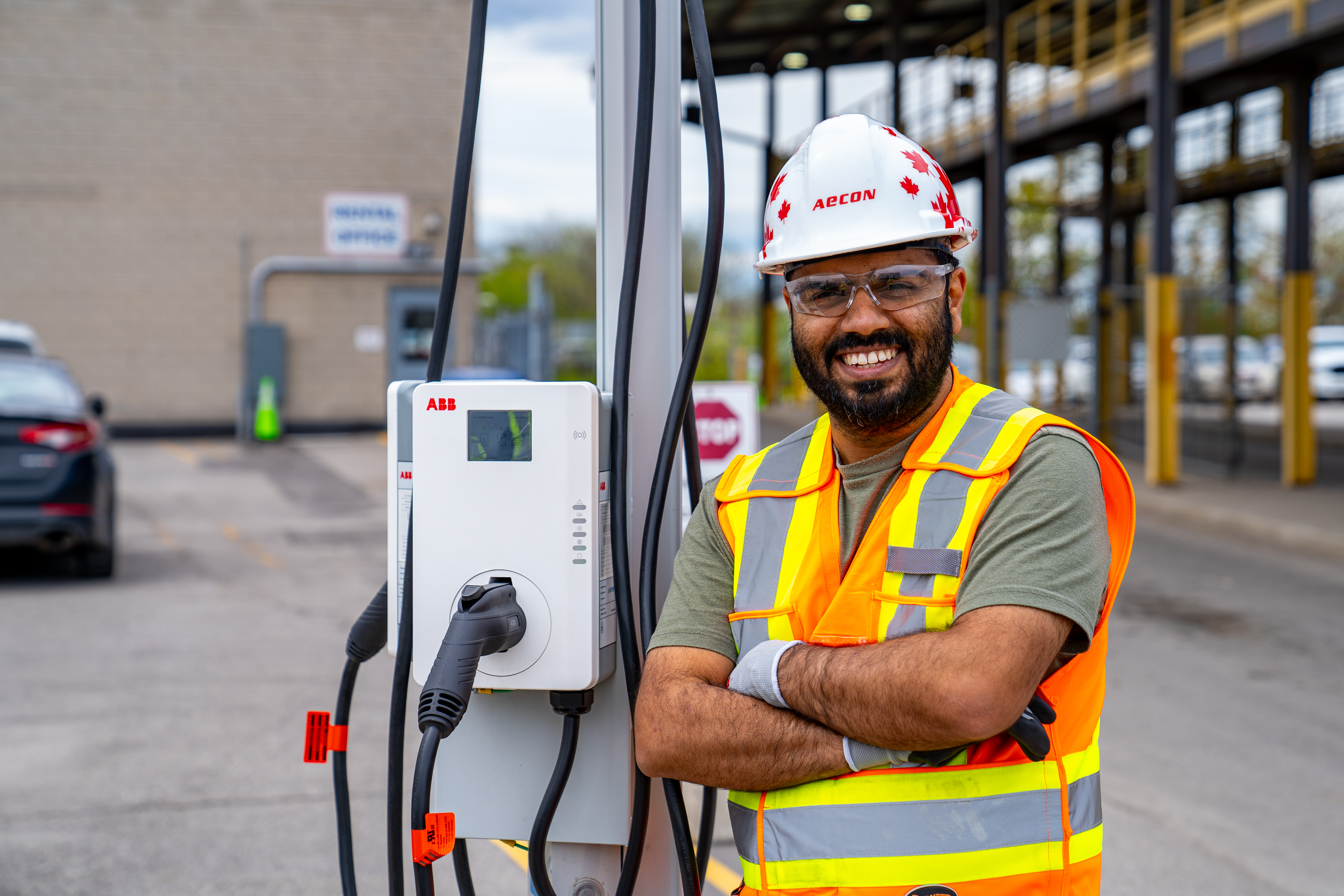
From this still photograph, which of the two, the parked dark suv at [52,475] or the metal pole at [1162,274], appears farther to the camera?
the metal pole at [1162,274]

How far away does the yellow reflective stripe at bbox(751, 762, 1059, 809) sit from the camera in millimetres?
1910

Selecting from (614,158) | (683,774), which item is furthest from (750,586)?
(614,158)

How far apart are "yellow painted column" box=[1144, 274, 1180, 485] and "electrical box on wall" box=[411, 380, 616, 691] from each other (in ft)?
45.9

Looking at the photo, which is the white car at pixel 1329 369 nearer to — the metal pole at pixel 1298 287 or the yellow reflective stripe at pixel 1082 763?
the metal pole at pixel 1298 287

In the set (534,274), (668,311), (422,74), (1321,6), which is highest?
(422,74)

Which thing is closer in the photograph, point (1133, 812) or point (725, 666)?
point (725, 666)

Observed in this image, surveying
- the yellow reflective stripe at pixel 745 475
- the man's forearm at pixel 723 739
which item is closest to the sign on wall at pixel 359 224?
the yellow reflective stripe at pixel 745 475

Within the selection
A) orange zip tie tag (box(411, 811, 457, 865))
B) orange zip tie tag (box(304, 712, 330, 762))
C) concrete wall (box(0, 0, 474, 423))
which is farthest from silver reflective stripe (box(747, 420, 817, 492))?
concrete wall (box(0, 0, 474, 423))

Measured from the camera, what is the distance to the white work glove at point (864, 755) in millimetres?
1925

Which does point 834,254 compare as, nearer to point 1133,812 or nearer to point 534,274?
point 1133,812

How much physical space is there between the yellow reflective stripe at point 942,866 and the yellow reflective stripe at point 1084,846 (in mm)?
20

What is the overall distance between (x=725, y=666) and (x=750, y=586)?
0.14m

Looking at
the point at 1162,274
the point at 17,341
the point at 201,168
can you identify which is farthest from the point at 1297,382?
the point at 201,168

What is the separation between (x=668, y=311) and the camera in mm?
2500
